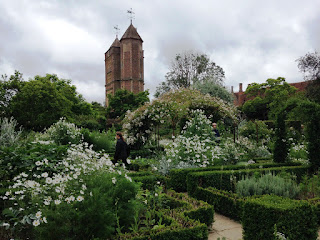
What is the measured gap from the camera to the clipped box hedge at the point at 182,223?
317 cm

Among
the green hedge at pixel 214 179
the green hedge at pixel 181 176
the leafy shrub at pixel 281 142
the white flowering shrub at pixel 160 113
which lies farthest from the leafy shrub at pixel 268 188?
the white flowering shrub at pixel 160 113

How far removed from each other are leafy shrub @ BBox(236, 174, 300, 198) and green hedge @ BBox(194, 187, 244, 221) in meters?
0.23

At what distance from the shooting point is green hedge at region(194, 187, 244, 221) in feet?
15.7

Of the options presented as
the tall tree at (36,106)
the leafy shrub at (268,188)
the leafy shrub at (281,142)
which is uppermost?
the tall tree at (36,106)

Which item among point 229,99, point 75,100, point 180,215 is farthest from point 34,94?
point 180,215

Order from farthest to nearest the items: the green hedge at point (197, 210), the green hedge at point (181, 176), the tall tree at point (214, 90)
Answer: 1. the tall tree at point (214, 90)
2. the green hedge at point (181, 176)
3. the green hedge at point (197, 210)

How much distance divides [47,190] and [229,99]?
20.7 metres

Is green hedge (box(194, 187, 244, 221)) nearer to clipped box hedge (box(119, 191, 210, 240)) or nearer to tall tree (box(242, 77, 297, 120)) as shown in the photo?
clipped box hedge (box(119, 191, 210, 240))

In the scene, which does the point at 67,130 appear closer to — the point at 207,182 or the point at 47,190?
Answer: the point at 207,182

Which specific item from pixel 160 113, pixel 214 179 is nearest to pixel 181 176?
pixel 214 179

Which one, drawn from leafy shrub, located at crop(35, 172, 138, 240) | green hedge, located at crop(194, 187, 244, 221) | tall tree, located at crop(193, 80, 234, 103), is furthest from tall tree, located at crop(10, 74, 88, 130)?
leafy shrub, located at crop(35, 172, 138, 240)

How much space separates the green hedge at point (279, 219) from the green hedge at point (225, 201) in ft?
2.82

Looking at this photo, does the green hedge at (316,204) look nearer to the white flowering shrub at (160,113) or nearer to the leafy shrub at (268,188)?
the leafy shrub at (268,188)

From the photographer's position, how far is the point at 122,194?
11.1 ft
